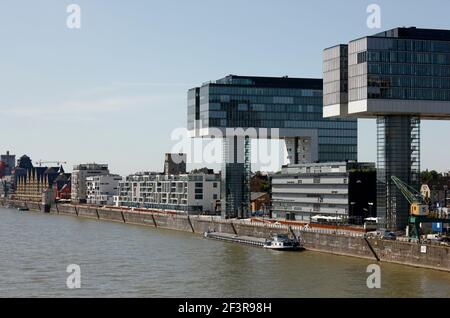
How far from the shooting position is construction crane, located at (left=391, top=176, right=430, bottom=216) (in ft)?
328

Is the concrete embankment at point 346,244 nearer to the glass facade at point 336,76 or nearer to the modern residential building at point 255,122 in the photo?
the modern residential building at point 255,122

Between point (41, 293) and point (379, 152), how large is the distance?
6137 centimetres

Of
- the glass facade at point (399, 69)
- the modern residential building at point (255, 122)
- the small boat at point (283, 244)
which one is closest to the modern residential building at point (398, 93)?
the glass facade at point (399, 69)

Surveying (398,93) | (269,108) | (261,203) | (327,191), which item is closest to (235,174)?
(269,108)

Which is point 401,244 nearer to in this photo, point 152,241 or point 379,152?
point 379,152

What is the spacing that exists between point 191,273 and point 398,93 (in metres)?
47.4

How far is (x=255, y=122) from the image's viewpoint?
6550 inches

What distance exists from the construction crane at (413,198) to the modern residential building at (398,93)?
1526 mm

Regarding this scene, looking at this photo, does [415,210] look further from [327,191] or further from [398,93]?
[327,191]

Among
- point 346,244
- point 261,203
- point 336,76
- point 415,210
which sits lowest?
point 346,244

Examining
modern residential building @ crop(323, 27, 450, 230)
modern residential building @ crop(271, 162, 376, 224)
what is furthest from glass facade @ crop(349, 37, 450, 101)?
modern residential building @ crop(271, 162, 376, 224)

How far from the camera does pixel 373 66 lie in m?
110
